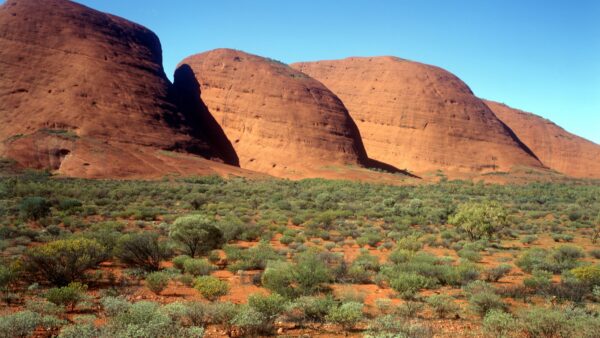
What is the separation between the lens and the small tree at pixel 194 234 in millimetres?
10758

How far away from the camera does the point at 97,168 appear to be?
32.7 m

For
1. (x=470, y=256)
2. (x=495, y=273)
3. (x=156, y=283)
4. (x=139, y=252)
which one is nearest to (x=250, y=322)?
(x=156, y=283)

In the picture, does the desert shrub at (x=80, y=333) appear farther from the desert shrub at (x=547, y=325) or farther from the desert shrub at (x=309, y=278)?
the desert shrub at (x=547, y=325)

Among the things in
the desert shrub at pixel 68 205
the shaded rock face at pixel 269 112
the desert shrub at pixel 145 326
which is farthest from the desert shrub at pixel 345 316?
the shaded rock face at pixel 269 112

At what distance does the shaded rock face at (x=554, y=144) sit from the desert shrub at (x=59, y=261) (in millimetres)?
78747

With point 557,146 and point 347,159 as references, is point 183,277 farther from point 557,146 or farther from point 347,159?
point 557,146

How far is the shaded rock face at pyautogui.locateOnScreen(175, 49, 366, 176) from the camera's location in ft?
159

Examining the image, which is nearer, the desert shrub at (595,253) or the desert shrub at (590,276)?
the desert shrub at (590,276)

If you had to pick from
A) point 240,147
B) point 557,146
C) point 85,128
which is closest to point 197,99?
point 240,147

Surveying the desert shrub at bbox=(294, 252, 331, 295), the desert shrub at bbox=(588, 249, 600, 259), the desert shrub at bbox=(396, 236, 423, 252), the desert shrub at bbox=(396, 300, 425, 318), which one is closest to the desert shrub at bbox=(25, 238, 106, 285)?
the desert shrub at bbox=(294, 252, 331, 295)

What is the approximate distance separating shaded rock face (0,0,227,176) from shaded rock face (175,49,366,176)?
5659 mm

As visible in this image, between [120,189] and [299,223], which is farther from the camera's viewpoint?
[120,189]

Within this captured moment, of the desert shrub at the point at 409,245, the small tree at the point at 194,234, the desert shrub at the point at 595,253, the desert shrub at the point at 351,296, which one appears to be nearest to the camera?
the desert shrub at the point at 351,296

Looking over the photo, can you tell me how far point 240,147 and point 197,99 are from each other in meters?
10.6
